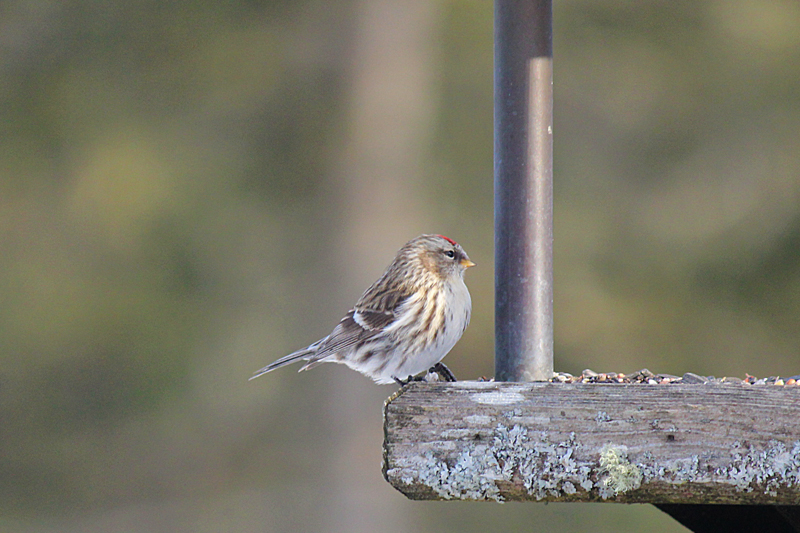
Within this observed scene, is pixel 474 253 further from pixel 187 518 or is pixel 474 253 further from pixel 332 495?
pixel 187 518

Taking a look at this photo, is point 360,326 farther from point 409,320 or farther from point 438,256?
point 438,256

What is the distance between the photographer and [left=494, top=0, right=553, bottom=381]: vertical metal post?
2.64 m

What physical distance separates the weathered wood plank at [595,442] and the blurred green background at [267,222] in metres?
5.41

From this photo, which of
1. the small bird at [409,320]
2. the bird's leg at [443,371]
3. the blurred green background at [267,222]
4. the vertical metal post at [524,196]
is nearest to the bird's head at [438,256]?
the small bird at [409,320]

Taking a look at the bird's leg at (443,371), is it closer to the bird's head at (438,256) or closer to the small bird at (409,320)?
the small bird at (409,320)

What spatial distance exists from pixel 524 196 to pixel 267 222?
19.3ft

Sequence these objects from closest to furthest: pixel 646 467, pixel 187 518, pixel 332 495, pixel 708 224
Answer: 1. pixel 646 467
2. pixel 332 495
3. pixel 708 224
4. pixel 187 518

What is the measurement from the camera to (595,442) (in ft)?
6.77

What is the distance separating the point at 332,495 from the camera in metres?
6.92

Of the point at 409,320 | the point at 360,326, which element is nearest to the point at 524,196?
the point at 409,320

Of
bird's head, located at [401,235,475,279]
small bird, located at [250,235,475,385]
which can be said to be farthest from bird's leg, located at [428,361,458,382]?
bird's head, located at [401,235,475,279]

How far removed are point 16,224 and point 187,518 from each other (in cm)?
278

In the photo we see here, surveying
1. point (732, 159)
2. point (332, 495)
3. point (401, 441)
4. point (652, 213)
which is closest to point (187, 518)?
point (332, 495)

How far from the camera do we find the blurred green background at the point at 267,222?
7.95 metres
